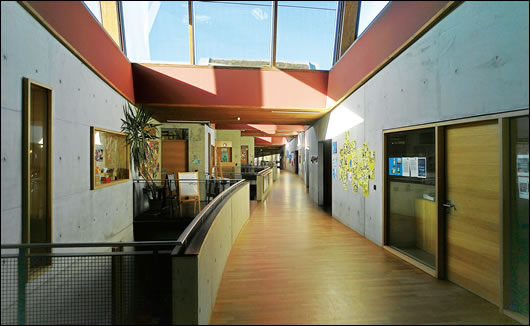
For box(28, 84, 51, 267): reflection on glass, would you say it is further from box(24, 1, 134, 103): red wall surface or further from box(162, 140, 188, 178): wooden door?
box(162, 140, 188, 178): wooden door

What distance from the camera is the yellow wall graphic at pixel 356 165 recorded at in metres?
4.80

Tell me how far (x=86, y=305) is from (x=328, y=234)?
4.17 m

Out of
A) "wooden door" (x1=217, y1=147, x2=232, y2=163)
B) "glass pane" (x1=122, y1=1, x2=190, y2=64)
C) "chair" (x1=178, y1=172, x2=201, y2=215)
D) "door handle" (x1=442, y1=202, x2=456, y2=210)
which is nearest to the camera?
"door handle" (x1=442, y1=202, x2=456, y2=210)

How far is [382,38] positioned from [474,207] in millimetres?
3076

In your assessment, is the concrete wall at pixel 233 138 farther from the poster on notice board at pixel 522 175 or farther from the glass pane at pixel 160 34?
the poster on notice board at pixel 522 175

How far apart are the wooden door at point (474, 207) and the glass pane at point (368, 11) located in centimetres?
270

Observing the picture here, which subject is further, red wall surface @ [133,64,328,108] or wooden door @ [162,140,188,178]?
wooden door @ [162,140,188,178]

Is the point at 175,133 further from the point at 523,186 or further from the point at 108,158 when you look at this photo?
the point at 523,186

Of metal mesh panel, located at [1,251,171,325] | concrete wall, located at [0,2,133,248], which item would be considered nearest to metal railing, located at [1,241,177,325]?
metal mesh panel, located at [1,251,171,325]

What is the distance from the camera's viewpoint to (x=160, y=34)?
5.94 meters

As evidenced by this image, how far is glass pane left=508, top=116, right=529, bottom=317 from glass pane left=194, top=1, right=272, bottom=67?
18.4ft

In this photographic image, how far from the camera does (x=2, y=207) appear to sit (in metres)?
2.23

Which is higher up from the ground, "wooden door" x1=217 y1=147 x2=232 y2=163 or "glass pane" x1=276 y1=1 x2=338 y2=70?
"glass pane" x1=276 y1=1 x2=338 y2=70

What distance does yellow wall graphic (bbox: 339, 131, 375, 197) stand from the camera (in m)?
4.80
